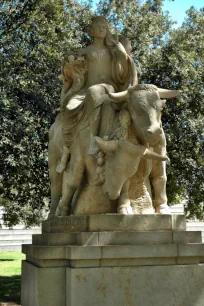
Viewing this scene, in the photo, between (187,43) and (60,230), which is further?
(187,43)

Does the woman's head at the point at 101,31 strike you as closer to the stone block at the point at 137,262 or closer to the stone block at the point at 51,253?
the stone block at the point at 51,253

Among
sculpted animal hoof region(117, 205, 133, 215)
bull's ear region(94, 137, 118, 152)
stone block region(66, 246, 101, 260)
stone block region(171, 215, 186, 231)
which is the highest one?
bull's ear region(94, 137, 118, 152)

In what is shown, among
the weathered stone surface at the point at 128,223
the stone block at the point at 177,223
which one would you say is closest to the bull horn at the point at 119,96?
the weathered stone surface at the point at 128,223

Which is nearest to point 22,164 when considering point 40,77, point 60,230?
point 40,77

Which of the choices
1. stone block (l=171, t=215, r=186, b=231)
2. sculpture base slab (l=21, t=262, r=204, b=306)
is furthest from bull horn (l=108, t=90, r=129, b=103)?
sculpture base slab (l=21, t=262, r=204, b=306)

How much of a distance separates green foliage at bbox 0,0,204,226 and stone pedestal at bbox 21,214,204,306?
738 cm

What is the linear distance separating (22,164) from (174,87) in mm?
5781

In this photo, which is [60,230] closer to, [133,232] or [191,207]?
[133,232]

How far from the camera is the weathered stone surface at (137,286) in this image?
567cm

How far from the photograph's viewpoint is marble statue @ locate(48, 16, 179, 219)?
6.21 metres

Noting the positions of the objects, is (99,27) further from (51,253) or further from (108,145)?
(51,253)

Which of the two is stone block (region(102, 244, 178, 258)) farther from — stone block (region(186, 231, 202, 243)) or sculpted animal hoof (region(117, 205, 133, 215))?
sculpted animal hoof (region(117, 205, 133, 215))

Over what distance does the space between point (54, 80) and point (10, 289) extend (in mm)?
6866

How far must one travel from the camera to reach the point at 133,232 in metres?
5.98
